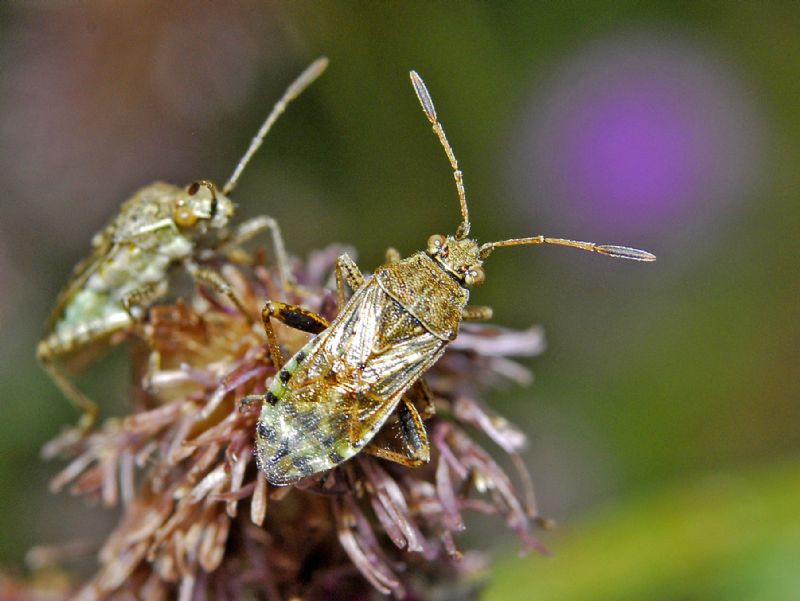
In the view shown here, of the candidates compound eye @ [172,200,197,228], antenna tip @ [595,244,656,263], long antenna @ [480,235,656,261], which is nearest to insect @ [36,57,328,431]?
compound eye @ [172,200,197,228]

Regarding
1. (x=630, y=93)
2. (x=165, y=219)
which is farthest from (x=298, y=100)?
(x=165, y=219)

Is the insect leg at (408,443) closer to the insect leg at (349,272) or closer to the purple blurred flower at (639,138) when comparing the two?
the insect leg at (349,272)

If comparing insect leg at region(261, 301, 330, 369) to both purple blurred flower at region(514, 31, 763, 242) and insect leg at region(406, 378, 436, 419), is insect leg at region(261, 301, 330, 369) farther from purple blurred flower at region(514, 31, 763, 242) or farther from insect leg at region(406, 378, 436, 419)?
purple blurred flower at region(514, 31, 763, 242)

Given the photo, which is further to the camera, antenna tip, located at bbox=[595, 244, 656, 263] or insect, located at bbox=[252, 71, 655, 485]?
antenna tip, located at bbox=[595, 244, 656, 263]

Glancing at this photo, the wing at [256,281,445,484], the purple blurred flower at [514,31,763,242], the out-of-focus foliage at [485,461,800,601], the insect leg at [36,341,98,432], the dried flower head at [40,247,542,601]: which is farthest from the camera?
the purple blurred flower at [514,31,763,242]

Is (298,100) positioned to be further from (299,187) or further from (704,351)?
(704,351)

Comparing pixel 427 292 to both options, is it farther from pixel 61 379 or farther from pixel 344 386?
pixel 61 379

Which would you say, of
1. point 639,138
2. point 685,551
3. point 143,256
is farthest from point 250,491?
point 639,138
